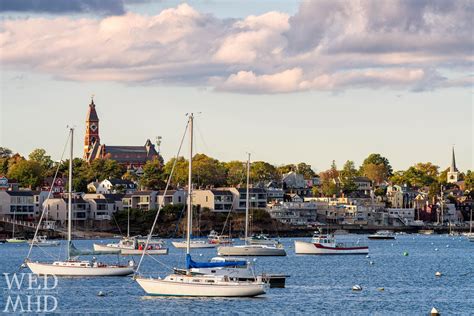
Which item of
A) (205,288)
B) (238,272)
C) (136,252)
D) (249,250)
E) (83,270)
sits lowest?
(205,288)

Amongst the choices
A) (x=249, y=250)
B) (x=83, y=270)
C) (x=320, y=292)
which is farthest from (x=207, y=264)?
(x=249, y=250)

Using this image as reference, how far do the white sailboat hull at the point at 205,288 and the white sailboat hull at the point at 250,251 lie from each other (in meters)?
54.8

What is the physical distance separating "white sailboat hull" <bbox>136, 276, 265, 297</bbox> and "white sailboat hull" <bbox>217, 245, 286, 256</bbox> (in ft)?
180

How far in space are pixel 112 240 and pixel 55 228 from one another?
44.0 feet

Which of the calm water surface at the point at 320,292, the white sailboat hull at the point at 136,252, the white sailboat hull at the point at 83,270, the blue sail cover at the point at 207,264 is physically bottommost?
the calm water surface at the point at 320,292

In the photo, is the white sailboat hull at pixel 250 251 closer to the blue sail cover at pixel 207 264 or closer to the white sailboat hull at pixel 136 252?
the white sailboat hull at pixel 136 252

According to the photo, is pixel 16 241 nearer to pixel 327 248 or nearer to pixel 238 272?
pixel 327 248

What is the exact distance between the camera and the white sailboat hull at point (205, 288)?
71.5 meters

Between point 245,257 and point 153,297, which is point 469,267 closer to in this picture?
point 245,257

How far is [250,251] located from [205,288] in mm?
57076

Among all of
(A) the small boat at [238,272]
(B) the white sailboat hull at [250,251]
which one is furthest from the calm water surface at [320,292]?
(B) the white sailboat hull at [250,251]

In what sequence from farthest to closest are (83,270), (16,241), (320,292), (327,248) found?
(16,241), (327,248), (83,270), (320,292)

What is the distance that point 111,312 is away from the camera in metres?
68.9

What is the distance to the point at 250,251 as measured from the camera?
422 ft
